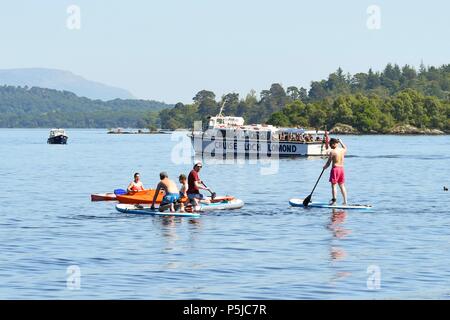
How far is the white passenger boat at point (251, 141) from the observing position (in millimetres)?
109000

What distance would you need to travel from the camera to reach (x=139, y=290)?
73.5 feet

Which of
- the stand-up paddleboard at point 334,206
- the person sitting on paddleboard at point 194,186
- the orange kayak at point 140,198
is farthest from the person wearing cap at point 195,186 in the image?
the stand-up paddleboard at point 334,206

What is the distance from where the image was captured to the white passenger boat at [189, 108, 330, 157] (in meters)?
109

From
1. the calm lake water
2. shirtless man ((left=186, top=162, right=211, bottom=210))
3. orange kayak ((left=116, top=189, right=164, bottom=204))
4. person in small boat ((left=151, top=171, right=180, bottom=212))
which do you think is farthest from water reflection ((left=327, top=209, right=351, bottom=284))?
orange kayak ((left=116, top=189, right=164, bottom=204))

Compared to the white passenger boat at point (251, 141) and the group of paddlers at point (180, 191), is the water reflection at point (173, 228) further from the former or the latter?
the white passenger boat at point (251, 141)

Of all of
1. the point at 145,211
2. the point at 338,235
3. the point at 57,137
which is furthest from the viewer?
the point at 57,137

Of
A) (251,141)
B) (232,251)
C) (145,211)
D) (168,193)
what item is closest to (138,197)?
(145,211)

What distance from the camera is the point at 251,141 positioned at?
111 meters

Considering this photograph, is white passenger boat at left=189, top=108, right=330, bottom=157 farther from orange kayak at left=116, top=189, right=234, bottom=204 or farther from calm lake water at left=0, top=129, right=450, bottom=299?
orange kayak at left=116, top=189, right=234, bottom=204

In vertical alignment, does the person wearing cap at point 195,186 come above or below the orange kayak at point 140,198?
above

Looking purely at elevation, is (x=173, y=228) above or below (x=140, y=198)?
below

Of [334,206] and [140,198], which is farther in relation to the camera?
[140,198]

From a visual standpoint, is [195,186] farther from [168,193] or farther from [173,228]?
[173,228]

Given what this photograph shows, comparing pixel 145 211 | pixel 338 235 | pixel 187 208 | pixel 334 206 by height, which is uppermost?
pixel 187 208
